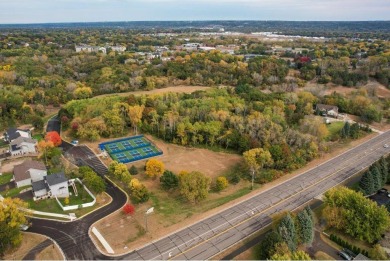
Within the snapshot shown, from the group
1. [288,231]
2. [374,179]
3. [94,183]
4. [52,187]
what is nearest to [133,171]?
[94,183]

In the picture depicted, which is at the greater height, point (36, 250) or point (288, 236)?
point (288, 236)

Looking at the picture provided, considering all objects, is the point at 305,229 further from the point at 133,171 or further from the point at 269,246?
the point at 133,171

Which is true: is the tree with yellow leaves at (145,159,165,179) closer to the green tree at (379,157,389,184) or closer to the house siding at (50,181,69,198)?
the house siding at (50,181,69,198)

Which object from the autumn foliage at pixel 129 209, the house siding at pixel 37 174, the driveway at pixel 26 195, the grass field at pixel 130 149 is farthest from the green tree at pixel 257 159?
the driveway at pixel 26 195

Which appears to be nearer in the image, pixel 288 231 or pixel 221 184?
pixel 288 231

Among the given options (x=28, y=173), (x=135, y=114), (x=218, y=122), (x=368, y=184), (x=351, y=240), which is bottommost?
(x=351, y=240)

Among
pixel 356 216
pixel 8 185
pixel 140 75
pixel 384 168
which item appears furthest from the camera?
pixel 140 75
